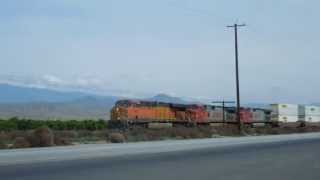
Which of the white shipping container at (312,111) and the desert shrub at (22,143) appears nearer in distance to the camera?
the desert shrub at (22,143)

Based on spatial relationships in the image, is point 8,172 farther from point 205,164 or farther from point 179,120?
point 179,120

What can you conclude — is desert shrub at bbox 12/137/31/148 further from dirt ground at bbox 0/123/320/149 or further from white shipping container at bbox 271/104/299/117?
white shipping container at bbox 271/104/299/117

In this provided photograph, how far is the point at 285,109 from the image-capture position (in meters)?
101

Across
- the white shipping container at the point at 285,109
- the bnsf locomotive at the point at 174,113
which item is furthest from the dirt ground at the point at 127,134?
the white shipping container at the point at 285,109

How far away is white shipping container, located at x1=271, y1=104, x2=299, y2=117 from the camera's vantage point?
319 ft

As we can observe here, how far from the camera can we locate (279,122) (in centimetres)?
9444

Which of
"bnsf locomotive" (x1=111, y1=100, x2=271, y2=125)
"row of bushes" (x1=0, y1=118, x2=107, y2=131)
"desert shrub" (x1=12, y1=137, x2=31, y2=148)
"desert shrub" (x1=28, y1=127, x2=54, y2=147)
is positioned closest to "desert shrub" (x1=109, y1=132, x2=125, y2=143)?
"desert shrub" (x1=28, y1=127, x2=54, y2=147)

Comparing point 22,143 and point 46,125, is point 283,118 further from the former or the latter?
point 22,143

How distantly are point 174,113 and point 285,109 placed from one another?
33308 mm

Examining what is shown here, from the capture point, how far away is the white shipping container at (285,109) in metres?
97.2

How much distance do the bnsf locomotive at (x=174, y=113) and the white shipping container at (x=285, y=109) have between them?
19.7 feet

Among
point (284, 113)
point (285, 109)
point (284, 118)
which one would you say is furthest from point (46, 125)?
point (285, 109)

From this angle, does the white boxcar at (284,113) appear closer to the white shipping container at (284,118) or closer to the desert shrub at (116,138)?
the white shipping container at (284,118)

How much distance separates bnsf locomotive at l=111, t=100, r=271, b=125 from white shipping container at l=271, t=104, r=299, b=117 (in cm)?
601
